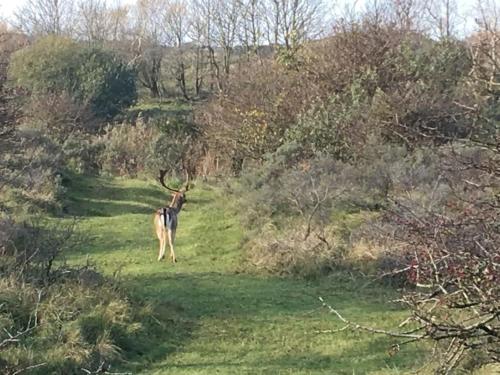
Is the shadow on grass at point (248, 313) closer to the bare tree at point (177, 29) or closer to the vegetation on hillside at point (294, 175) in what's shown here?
the vegetation on hillside at point (294, 175)

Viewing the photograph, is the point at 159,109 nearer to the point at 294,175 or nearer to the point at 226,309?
the point at 294,175

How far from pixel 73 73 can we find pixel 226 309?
77.9ft

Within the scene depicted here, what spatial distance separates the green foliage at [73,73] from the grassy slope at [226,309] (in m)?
15.3

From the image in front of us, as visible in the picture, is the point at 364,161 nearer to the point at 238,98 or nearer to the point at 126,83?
the point at 238,98

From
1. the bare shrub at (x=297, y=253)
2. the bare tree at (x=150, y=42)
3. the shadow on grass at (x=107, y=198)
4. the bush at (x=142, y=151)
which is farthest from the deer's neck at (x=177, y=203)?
the bare tree at (x=150, y=42)

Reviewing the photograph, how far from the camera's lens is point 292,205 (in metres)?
15.4

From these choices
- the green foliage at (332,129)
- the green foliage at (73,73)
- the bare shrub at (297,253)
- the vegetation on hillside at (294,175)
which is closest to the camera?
the vegetation on hillside at (294,175)

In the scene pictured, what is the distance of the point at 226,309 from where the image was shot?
10.4 meters

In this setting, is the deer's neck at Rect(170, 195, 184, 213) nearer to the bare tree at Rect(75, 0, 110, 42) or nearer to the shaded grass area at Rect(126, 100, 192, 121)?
the shaded grass area at Rect(126, 100, 192, 121)

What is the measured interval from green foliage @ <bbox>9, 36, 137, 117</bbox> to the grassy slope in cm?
1530

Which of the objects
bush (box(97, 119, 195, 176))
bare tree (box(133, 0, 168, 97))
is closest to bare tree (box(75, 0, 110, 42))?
bare tree (box(133, 0, 168, 97))

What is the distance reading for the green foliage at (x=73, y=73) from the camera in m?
Answer: 31.4

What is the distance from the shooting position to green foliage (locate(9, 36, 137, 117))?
31.4 metres

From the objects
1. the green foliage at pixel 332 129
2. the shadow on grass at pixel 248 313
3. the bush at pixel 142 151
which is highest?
the green foliage at pixel 332 129
